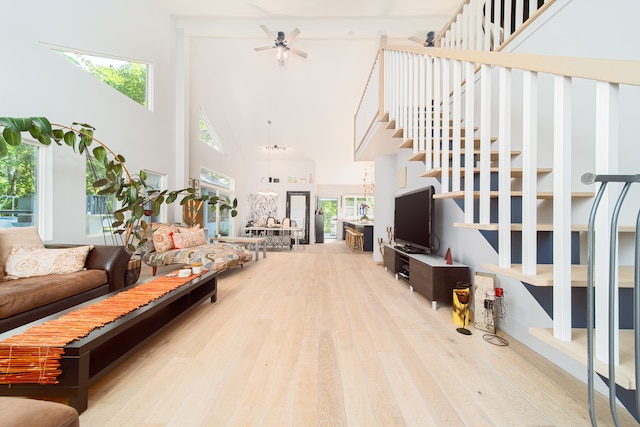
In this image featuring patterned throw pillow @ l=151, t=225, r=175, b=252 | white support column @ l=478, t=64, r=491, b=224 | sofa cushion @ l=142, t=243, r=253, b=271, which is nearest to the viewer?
white support column @ l=478, t=64, r=491, b=224

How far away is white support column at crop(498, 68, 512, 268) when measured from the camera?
1244 mm

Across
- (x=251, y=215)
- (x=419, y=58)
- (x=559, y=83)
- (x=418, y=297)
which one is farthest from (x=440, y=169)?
(x=251, y=215)

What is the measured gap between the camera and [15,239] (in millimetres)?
2430

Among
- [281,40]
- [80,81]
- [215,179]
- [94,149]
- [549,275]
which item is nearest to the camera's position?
[549,275]

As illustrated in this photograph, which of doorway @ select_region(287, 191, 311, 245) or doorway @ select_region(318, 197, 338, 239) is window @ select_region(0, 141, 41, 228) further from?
doorway @ select_region(318, 197, 338, 239)

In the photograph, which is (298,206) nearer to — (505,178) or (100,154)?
(100,154)

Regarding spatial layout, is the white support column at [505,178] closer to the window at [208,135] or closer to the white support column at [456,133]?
the white support column at [456,133]

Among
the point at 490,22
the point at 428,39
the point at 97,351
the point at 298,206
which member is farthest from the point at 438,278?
the point at 298,206

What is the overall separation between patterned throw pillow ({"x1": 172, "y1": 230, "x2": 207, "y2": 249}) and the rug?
258 cm

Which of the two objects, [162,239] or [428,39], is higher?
[428,39]

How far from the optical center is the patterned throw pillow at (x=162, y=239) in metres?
4.00

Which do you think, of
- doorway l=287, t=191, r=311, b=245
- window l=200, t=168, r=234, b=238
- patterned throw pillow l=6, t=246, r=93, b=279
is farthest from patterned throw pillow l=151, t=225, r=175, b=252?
doorway l=287, t=191, r=311, b=245

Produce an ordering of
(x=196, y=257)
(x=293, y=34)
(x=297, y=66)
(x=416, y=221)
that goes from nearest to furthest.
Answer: (x=416, y=221)
(x=196, y=257)
(x=293, y=34)
(x=297, y=66)

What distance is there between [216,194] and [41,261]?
16.6 ft
